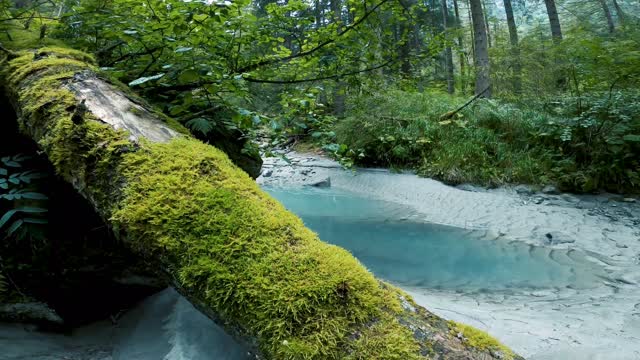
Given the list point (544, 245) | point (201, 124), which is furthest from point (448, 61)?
point (201, 124)

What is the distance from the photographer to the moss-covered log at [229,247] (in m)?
1.21

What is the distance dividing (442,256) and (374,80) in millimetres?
2679

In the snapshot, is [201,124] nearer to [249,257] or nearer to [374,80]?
[249,257]

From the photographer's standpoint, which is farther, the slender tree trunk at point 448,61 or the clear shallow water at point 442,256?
the slender tree trunk at point 448,61

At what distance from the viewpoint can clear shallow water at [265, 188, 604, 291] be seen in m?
4.72

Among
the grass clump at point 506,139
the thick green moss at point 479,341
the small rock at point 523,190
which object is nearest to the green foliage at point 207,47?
the grass clump at point 506,139

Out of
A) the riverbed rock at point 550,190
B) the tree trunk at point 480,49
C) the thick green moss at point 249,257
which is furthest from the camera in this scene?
the tree trunk at point 480,49

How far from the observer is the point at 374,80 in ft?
15.7

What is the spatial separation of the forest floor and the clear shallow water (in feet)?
0.72

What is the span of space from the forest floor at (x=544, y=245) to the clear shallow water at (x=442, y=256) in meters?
0.22

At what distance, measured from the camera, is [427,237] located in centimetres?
636

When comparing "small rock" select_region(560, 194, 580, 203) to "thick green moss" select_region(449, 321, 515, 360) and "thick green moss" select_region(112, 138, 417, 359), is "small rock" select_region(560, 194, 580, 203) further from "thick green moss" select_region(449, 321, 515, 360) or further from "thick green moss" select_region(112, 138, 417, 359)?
"thick green moss" select_region(112, 138, 417, 359)

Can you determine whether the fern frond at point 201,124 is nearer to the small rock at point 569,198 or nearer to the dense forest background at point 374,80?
the dense forest background at point 374,80

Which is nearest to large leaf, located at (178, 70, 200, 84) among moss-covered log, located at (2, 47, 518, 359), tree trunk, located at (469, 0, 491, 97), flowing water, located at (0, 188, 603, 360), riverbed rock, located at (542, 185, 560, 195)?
moss-covered log, located at (2, 47, 518, 359)
